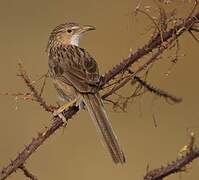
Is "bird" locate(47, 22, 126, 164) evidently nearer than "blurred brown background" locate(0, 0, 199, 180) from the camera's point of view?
Yes

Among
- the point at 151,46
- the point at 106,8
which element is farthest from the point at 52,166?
the point at 151,46

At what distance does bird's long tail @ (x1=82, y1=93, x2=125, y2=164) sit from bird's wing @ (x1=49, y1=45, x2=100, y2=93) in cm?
6

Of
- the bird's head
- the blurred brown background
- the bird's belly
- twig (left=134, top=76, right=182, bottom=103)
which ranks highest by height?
twig (left=134, top=76, right=182, bottom=103)

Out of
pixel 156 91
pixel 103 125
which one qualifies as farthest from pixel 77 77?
pixel 156 91

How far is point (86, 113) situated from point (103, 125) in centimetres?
452

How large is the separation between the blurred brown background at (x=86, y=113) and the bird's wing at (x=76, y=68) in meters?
1.45

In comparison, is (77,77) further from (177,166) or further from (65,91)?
(177,166)

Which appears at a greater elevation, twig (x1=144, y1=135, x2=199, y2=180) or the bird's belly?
twig (x1=144, y1=135, x2=199, y2=180)

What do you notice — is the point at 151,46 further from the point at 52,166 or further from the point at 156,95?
the point at 52,166

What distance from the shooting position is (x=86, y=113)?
307 inches

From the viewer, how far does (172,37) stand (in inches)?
108

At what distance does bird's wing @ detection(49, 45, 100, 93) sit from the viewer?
3861 millimetres

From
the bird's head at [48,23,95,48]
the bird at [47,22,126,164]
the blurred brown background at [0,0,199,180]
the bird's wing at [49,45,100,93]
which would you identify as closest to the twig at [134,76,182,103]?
the bird at [47,22,126,164]

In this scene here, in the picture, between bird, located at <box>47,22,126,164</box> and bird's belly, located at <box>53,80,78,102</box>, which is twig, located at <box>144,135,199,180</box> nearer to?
bird, located at <box>47,22,126,164</box>
